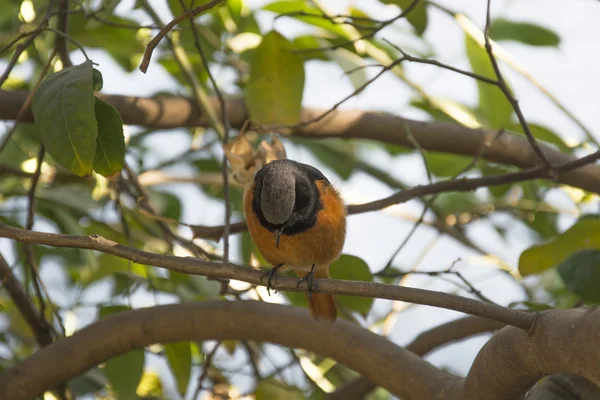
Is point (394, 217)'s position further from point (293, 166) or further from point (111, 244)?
point (111, 244)

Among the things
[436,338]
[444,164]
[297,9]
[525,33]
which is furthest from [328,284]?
[525,33]

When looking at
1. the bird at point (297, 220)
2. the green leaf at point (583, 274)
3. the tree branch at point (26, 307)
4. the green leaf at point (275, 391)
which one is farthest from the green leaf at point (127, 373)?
the green leaf at point (583, 274)

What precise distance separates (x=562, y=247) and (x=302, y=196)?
3.06 ft

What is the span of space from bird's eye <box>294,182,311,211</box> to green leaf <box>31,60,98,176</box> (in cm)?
102

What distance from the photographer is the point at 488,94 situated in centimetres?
317

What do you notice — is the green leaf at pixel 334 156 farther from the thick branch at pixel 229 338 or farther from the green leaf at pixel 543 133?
the thick branch at pixel 229 338

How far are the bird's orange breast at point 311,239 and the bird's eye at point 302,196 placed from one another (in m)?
0.07

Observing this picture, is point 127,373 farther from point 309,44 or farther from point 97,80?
point 309,44

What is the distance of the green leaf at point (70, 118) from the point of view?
192 centimetres

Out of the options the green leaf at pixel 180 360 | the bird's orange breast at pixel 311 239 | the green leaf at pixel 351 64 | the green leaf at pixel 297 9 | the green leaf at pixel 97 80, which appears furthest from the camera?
the green leaf at pixel 351 64

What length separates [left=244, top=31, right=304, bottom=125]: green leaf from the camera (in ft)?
10.1

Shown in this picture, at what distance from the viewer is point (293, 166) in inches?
113

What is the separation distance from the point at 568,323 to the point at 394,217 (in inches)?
108

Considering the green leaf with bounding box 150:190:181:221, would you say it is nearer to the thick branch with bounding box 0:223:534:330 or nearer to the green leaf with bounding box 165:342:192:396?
the green leaf with bounding box 165:342:192:396
